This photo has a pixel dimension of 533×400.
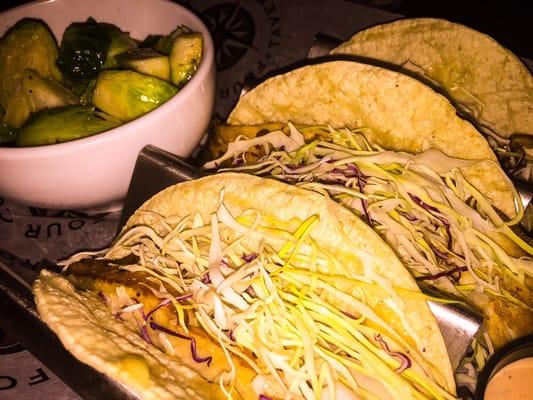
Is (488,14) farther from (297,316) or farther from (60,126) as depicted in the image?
(297,316)

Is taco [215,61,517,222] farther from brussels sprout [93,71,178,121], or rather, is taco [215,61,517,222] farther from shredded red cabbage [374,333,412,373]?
shredded red cabbage [374,333,412,373]

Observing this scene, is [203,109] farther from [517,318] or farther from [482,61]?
[517,318]

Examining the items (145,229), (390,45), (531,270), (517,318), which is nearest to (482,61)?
(390,45)

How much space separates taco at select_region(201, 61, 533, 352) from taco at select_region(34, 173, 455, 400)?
21 centimetres

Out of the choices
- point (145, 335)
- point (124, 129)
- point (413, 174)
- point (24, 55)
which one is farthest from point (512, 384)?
point (24, 55)

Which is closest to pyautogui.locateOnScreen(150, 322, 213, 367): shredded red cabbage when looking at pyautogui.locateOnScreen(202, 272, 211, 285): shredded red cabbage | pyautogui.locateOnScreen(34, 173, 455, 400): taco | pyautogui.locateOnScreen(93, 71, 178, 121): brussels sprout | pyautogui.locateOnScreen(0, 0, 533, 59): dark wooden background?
pyautogui.locateOnScreen(34, 173, 455, 400): taco

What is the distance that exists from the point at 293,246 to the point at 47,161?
3.07 feet

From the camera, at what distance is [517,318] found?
5.04 feet

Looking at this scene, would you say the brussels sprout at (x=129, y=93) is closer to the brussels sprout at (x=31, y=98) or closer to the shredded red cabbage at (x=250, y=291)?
the brussels sprout at (x=31, y=98)

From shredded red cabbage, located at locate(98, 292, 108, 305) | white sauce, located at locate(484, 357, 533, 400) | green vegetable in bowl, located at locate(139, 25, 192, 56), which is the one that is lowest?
white sauce, located at locate(484, 357, 533, 400)

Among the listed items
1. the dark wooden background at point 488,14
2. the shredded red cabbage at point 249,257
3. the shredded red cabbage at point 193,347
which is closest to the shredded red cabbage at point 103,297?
the shredded red cabbage at point 193,347

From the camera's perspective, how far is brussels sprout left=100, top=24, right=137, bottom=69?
2.11 meters

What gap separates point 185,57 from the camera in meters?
1.94

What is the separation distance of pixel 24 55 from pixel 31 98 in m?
0.22
